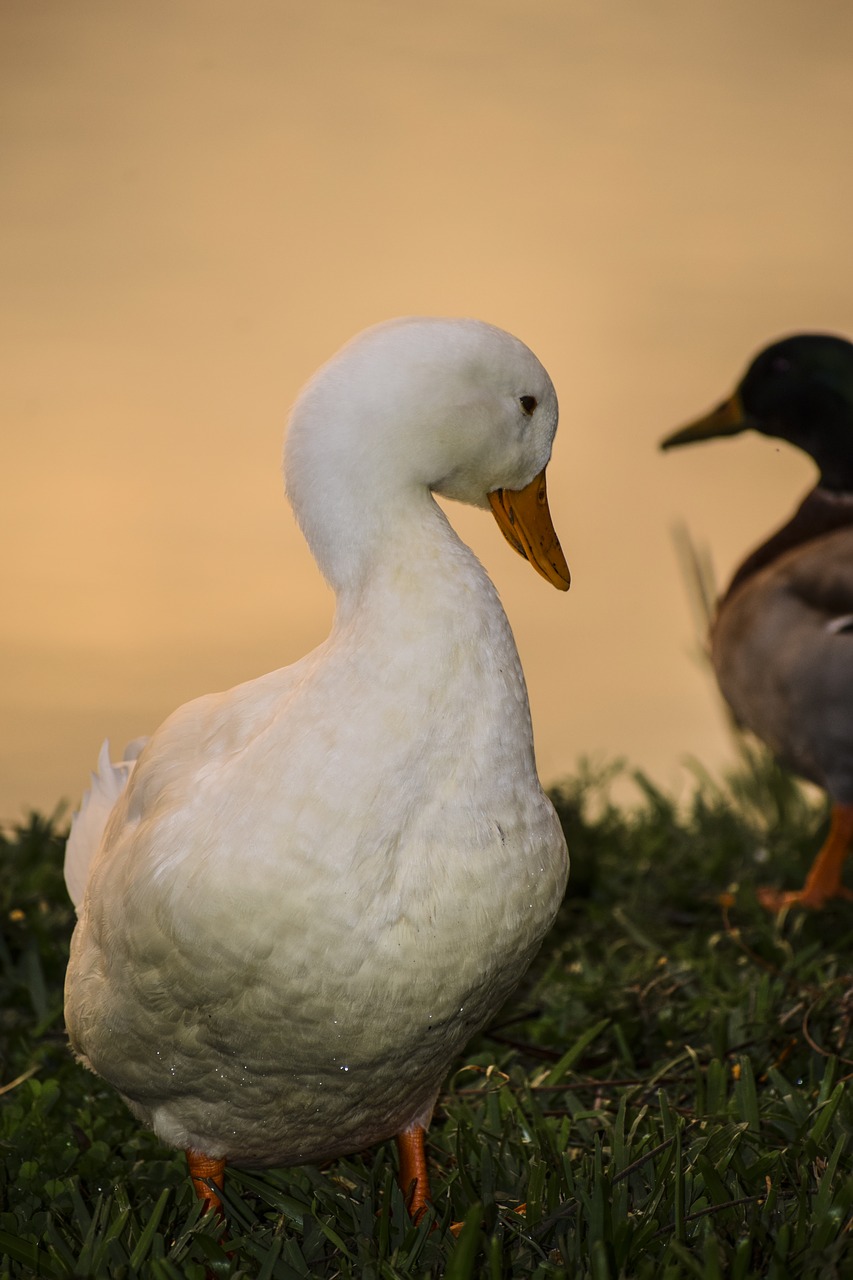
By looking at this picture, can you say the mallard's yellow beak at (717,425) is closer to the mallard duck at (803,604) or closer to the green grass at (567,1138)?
the mallard duck at (803,604)

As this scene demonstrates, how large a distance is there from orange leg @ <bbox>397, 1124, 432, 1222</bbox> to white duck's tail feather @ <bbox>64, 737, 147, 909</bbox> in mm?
638

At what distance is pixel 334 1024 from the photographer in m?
1.63

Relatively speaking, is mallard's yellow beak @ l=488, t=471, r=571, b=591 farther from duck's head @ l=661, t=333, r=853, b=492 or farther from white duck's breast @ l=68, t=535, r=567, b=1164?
duck's head @ l=661, t=333, r=853, b=492

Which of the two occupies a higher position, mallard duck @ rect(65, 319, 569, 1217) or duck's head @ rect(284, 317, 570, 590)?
duck's head @ rect(284, 317, 570, 590)

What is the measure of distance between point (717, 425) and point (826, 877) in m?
1.57

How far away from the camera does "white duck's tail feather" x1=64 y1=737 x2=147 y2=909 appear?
7.14 feet

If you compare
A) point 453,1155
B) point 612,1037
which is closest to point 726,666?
point 612,1037

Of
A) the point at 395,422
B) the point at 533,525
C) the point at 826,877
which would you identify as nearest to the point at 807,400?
the point at 826,877

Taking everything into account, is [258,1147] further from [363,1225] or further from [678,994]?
[678,994]

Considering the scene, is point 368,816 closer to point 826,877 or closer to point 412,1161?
point 412,1161

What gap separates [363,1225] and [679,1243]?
458 millimetres

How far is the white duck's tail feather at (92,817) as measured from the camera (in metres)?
2.18

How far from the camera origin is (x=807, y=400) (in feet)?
14.1

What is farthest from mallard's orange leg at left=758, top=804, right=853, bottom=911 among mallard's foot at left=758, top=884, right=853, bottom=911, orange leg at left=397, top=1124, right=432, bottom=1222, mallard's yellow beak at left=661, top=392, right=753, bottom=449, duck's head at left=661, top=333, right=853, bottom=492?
orange leg at left=397, top=1124, right=432, bottom=1222
